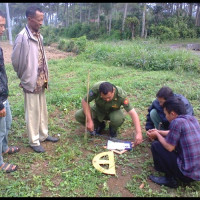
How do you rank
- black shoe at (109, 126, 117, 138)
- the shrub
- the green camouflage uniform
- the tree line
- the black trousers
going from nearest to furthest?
1. the black trousers
2. the green camouflage uniform
3. black shoe at (109, 126, 117, 138)
4. the shrub
5. the tree line

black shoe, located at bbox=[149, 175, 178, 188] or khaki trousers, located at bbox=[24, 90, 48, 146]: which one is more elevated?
khaki trousers, located at bbox=[24, 90, 48, 146]

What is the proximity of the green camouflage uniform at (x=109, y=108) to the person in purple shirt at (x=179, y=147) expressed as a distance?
3.03ft

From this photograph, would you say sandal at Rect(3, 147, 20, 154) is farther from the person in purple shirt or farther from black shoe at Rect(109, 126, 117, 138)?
the person in purple shirt

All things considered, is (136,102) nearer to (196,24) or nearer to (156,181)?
(156,181)

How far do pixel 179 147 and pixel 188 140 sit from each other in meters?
0.19

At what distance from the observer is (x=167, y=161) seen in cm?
254

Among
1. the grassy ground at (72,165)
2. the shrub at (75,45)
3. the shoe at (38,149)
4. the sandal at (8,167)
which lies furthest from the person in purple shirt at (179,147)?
the shrub at (75,45)

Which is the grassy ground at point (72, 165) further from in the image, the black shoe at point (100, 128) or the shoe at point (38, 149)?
the black shoe at point (100, 128)

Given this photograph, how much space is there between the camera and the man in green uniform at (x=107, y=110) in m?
3.12

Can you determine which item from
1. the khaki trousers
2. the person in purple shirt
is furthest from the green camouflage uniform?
the person in purple shirt

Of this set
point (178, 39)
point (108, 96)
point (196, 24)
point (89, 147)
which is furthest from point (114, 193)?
point (196, 24)

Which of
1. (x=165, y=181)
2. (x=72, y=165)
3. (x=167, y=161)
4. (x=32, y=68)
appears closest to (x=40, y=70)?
(x=32, y=68)

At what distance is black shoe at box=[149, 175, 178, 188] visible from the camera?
257 cm

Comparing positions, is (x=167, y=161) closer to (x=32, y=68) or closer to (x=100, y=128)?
(x=100, y=128)
